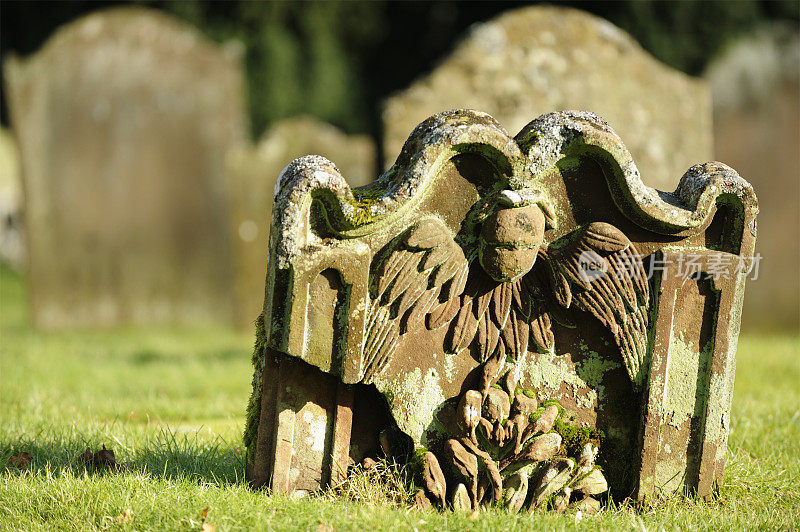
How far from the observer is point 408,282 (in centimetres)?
287

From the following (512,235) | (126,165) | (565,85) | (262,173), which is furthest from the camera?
(126,165)

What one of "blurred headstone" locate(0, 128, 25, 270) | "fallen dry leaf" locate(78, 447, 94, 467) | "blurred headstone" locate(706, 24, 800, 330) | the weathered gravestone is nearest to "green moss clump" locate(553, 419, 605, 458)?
the weathered gravestone

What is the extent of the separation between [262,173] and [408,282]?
4.95m

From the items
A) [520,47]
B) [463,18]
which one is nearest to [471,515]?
[520,47]

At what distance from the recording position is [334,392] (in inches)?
117

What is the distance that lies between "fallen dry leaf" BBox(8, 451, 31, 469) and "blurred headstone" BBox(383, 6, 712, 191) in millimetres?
2962

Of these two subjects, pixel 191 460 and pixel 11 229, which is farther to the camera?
pixel 11 229

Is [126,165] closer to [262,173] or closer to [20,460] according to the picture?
[262,173]

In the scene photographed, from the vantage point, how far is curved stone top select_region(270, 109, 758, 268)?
276cm

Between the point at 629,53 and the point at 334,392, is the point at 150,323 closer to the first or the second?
the point at 629,53

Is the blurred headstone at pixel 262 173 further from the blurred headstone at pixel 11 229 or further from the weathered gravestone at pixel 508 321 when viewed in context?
the blurred headstone at pixel 11 229

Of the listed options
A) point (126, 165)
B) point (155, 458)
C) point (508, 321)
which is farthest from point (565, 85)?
point (126, 165)
